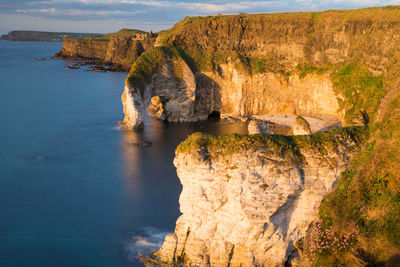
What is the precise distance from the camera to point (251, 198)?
18.7 meters

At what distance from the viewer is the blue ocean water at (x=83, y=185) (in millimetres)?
27391

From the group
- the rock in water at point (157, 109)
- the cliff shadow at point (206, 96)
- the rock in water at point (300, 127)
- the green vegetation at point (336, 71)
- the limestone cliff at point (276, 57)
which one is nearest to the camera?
the green vegetation at point (336, 71)

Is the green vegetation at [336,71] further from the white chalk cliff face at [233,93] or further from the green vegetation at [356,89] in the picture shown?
the white chalk cliff face at [233,93]

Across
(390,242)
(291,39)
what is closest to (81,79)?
(291,39)

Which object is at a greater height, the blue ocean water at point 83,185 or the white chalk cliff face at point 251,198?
the white chalk cliff face at point 251,198

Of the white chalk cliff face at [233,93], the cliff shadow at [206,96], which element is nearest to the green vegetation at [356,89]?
the white chalk cliff face at [233,93]

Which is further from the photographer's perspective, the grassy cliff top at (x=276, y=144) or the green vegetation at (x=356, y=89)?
the green vegetation at (x=356, y=89)

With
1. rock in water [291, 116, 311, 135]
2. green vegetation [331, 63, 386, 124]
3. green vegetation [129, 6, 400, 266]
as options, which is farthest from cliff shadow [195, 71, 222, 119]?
rock in water [291, 116, 311, 135]

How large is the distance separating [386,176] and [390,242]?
227 cm

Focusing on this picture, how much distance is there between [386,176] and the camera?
1447 centimetres

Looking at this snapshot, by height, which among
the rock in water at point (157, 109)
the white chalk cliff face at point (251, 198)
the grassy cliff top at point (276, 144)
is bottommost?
the rock in water at point (157, 109)

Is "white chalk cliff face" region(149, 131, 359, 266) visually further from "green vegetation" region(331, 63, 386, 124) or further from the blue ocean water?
"green vegetation" region(331, 63, 386, 124)

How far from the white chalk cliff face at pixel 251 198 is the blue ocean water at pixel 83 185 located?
7.01 metres

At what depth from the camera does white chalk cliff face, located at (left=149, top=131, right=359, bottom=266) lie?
18.7 metres
